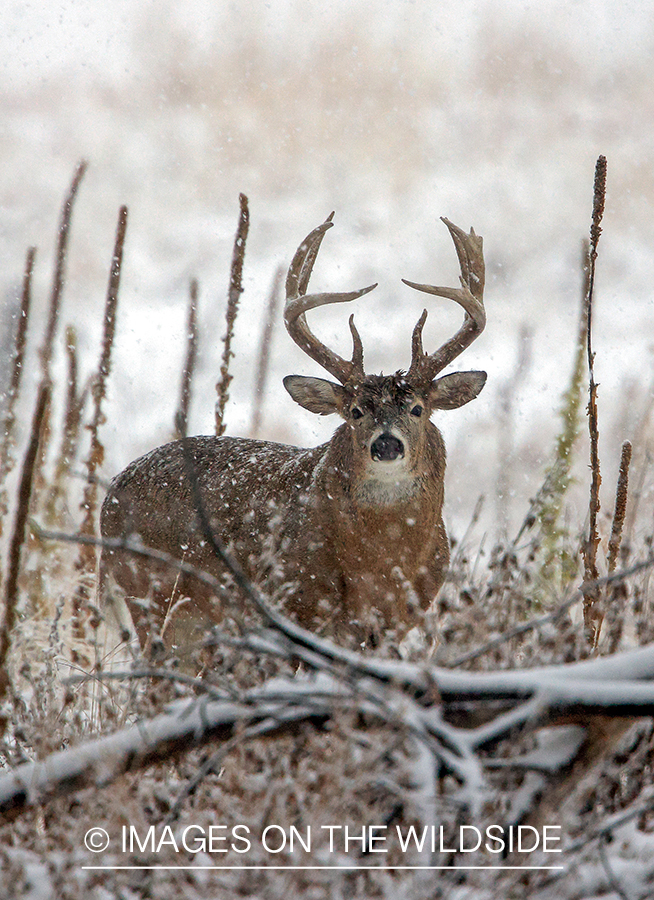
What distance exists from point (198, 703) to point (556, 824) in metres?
1.08

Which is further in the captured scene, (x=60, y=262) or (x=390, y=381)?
Answer: (x=60, y=262)

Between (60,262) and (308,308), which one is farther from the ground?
(60,262)

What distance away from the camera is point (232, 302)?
7.56m

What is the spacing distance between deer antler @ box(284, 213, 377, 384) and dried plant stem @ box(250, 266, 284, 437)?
260 centimetres

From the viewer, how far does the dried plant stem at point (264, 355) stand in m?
9.46

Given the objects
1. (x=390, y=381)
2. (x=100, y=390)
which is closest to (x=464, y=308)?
(x=390, y=381)

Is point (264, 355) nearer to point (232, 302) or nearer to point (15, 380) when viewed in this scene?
point (232, 302)

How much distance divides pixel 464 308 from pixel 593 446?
2.09 m

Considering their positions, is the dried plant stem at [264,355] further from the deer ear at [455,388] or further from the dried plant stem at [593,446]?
the dried plant stem at [593,446]

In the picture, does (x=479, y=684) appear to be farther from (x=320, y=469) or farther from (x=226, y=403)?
(x=226, y=403)

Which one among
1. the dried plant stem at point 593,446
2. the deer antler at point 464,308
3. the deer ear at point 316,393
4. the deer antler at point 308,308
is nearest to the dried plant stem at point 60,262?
the deer antler at point 308,308

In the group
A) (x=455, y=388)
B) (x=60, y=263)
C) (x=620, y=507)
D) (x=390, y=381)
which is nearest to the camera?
(x=620, y=507)

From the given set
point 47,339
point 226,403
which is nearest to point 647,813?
point 226,403

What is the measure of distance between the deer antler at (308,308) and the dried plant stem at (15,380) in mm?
2424
